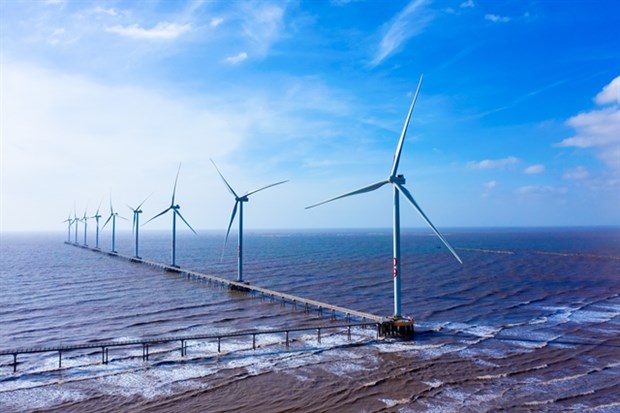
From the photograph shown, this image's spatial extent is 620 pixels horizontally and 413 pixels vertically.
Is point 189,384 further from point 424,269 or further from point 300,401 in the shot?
point 424,269

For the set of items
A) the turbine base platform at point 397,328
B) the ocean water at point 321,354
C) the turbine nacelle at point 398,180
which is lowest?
the ocean water at point 321,354

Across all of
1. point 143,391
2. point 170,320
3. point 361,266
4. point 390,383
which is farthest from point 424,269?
point 143,391

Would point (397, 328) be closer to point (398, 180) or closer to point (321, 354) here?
point (321, 354)

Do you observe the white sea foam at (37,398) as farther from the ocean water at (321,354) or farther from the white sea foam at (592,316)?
the white sea foam at (592,316)

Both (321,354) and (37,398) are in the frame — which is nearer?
(37,398)

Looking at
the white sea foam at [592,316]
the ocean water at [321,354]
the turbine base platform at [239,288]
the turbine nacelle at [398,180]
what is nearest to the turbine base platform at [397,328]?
the ocean water at [321,354]

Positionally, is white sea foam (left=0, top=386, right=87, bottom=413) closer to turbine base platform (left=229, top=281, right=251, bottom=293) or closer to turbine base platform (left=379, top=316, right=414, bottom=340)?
turbine base platform (left=379, top=316, right=414, bottom=340)

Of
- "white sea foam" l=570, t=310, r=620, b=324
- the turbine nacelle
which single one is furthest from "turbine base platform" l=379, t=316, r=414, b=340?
"white sea foam" l=570, t=310, r=620, b=324

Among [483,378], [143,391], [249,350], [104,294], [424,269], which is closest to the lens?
[143,391]

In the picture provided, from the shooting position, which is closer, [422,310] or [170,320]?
[170,320]

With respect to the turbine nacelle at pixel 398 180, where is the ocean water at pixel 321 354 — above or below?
below

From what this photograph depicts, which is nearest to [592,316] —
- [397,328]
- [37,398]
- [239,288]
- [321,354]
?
[397,328]
